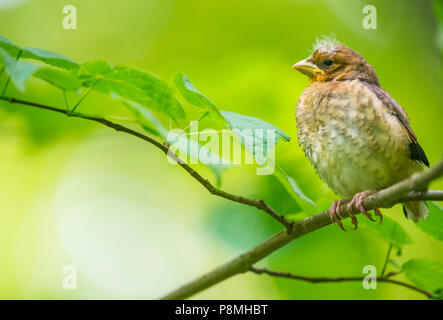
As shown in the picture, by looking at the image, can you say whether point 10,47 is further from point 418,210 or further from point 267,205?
point 418,210

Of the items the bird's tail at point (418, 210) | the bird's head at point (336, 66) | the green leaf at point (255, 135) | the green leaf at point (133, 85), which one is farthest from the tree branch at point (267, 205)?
the bird's head at point (336, 66)

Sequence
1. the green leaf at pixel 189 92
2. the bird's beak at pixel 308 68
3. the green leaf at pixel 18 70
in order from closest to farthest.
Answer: the green leaf at pixel 18 70 < the green leaf at pixel 189 92 < the bird's beak at pixel 308 68

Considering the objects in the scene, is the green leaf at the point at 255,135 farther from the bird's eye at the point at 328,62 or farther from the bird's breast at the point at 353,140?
the bird's eye at the point at 328,62

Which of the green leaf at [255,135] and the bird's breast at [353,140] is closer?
the green leaf at [255,135]

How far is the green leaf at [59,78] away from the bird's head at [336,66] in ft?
5.87

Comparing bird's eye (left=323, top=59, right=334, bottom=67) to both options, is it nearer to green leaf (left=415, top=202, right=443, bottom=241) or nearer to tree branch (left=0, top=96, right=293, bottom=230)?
green leaf (left=415, top=202, right=443, bottom=241)

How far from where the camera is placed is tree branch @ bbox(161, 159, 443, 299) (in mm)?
1423

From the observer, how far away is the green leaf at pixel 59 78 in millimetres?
1413

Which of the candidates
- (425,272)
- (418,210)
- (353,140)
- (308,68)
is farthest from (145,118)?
(308,68)

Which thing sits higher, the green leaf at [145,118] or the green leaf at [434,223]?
the green leaf at [145,118]

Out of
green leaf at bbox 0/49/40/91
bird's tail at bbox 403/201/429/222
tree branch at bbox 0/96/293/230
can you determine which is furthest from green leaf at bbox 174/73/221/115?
bird's tail at bbox 403/201/429/222

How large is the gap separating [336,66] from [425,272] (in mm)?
1260
